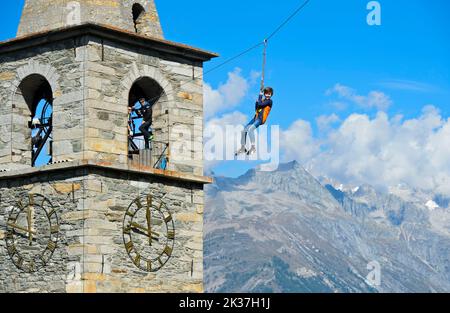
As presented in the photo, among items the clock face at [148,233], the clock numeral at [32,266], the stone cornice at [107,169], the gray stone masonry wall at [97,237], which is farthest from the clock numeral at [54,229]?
the clock face at [148,233]

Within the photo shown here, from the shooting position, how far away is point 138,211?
29.8m

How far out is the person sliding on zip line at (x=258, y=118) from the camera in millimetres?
28359

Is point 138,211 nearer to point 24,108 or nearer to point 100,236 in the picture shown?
point 100,236

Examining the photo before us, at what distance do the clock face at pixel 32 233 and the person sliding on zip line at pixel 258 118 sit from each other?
5096mm

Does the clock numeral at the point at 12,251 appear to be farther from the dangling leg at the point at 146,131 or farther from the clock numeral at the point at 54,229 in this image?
the dangling leg at the point at 146,131

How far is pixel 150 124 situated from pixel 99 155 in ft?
9.88

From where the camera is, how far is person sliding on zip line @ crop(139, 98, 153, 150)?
105ft

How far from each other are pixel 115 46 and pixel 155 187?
12.4 ft

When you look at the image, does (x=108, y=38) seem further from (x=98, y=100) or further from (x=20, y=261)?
(x=20, y=261)

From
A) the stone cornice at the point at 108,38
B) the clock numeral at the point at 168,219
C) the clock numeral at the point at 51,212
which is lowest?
the clock numeral at the point at 168,219

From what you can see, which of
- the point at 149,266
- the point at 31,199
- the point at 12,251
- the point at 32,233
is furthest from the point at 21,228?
the point at 149,266

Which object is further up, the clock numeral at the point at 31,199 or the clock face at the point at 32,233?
the clock numeral at the point at 31,199

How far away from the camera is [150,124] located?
105 feet

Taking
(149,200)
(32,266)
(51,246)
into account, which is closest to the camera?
(51,246)
